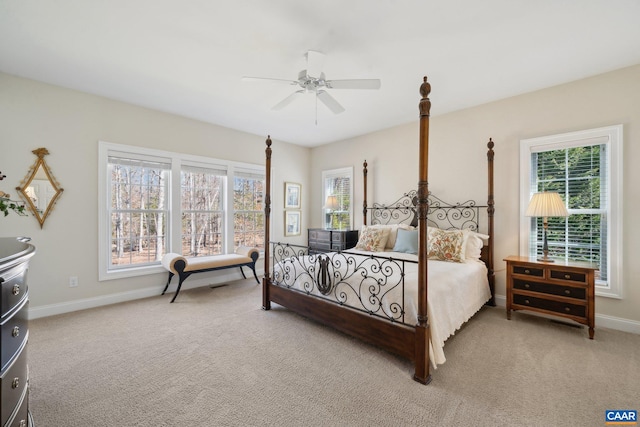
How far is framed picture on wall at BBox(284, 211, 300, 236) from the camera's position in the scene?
5914 millimetres

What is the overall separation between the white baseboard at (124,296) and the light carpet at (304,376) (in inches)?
6.1

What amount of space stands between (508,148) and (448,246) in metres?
1.55

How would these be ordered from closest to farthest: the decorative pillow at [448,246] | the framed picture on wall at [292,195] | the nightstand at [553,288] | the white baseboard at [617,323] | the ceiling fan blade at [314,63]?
the ceiling fan blade at [314,63] → the nightstand at [553,288] → the white baseboard at [617,323] → the decorative pillow at [448,246] → the framed picture on wall at [292,195]

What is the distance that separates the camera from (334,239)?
5.10m

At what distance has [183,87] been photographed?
3.40 metres

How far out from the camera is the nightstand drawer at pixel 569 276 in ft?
9.09

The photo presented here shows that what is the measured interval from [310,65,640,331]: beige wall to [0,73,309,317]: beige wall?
3687mm

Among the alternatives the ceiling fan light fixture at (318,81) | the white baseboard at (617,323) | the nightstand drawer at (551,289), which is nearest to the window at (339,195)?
the ceiling fan light fixture at (318,81)

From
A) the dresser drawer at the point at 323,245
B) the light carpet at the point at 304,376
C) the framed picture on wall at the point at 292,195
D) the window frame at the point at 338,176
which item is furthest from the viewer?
the framed picture on wall at the point at 292,195

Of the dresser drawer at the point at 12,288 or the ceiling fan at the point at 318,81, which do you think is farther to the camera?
the ceiling fan at the point at 318,81

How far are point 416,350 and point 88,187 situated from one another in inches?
168

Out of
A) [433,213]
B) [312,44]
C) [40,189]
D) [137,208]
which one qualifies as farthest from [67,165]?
[433,213]

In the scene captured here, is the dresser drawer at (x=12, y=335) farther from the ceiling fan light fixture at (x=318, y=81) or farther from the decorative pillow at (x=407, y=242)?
the decorative pillow at (x=407, y=242)

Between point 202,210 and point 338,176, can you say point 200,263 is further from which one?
point 338,176
